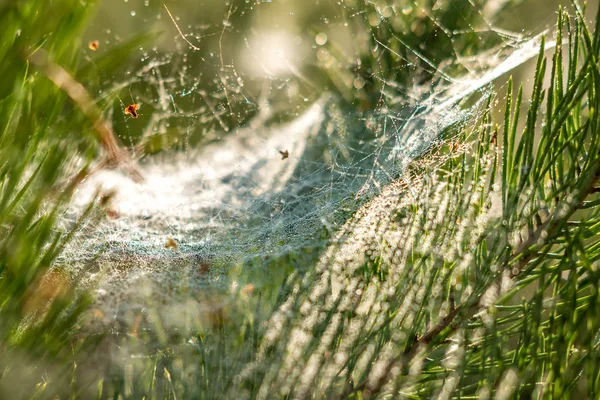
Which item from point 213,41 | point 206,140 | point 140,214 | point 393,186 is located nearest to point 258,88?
point 213,41

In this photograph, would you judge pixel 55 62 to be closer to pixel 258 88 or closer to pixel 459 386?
pixel 459 386

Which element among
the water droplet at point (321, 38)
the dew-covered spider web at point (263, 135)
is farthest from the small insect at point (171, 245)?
the water droplet at point (321, 38)

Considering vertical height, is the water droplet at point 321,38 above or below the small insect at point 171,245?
above

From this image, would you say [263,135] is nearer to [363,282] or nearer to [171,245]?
[171,245]

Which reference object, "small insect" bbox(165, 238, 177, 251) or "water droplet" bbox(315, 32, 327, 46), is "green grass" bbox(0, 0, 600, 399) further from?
"water droplet" bbox(315, 32, 327, 46)

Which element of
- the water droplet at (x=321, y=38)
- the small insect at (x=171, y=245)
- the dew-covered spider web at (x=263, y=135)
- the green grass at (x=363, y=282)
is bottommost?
the green grass at (x=363, y=282)

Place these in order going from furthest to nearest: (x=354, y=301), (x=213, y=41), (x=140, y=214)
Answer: (x=213, y=41) < (x=140, y=214) < (x=354, y=301)

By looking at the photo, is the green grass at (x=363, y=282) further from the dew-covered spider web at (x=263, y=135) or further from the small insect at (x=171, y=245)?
the small insect at (x=171, y=245)

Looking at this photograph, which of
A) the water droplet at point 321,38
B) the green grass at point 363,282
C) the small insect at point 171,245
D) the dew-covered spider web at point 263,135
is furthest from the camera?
the water droplet at point 321,38
